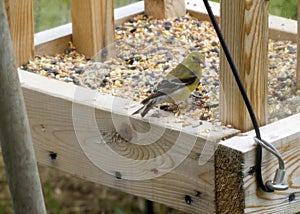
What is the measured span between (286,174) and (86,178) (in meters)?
0.65

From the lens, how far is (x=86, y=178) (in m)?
2.31

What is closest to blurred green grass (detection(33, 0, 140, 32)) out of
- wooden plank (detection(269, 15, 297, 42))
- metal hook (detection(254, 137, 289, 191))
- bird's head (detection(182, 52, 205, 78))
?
bird's head (detection(182, 52, 205, 78))

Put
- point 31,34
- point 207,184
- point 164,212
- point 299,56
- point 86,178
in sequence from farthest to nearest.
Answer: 1. point 164,212
2. point 31,34
3. point 86,178
4. point 299,56
5. point 207,184

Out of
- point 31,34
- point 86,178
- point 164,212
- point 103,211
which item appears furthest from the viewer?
point 103,211

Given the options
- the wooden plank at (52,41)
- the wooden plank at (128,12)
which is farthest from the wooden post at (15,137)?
the wooden plank at (128,12)

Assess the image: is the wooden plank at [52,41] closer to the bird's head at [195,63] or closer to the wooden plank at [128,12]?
the wooden plank at [128,12]

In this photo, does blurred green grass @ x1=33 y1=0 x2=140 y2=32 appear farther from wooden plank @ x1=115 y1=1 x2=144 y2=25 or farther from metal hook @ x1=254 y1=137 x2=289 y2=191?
metal hook @ x1=254 y1=137 x2=289 y2=191

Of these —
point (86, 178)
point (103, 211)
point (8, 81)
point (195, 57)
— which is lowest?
point (103, 211)

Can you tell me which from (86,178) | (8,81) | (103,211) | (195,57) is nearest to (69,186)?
(103,211)

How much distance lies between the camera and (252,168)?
1838mm

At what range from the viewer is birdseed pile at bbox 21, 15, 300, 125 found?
6.72 ft

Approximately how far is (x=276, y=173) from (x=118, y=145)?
1.62ft

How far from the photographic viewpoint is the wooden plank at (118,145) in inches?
76.5

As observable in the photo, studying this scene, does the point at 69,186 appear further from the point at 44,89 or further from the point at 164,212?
the point at 44,89
